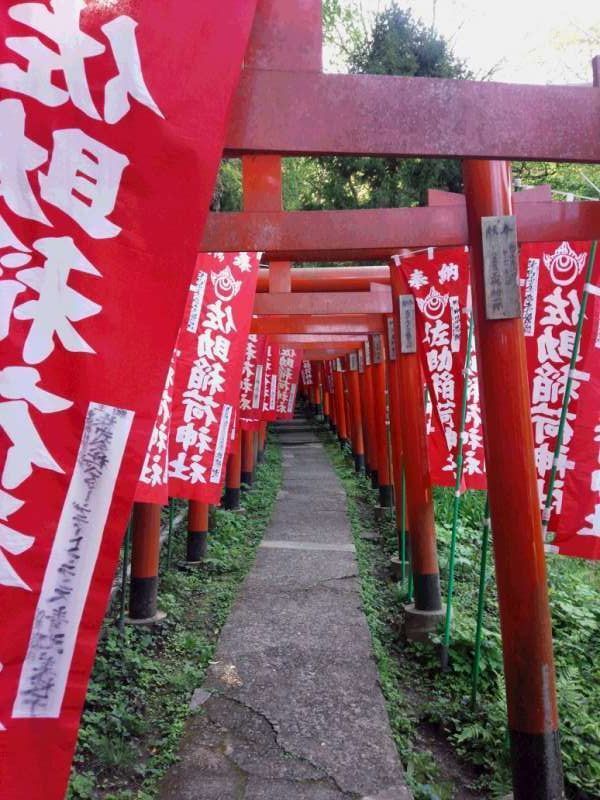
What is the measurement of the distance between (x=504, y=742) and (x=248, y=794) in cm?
187

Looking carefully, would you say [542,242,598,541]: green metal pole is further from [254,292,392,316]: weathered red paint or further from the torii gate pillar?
[254,292,392,316]: weathered red paint

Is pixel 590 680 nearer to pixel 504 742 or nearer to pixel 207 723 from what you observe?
pixel 504 742

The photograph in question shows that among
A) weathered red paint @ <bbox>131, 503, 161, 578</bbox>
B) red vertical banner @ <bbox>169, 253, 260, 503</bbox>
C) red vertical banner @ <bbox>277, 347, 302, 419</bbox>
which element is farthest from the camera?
red vertical banner @ <bbox>277, 347, 302, 419</bbox>

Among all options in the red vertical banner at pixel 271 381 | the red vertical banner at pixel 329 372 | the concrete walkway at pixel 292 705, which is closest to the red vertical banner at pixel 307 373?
the red vertical banner at pixel 329 372

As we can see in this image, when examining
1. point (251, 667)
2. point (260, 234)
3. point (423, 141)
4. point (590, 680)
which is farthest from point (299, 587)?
point (423, 141)

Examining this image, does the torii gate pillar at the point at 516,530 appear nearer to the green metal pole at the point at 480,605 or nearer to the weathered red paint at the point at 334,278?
the green metal pole at the point at 480,605

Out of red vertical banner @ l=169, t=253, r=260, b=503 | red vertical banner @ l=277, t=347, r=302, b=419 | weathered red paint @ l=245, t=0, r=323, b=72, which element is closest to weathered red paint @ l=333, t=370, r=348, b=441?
red vertical banner @ l=277, t=347, r=302, b=419

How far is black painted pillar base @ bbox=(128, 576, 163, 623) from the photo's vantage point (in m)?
6.60

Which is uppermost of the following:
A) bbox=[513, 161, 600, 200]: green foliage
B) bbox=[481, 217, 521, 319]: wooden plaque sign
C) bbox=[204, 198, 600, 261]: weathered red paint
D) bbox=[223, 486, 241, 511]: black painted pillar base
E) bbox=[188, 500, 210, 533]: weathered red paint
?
bbox=[513, 161, 600, 200]: green foliage

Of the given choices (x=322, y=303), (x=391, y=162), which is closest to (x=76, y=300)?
(x=322, y=303)

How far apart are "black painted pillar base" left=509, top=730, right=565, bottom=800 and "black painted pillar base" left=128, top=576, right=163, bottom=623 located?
3916 mm

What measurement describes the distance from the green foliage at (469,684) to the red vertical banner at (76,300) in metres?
3.17

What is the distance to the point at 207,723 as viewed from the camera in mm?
4844

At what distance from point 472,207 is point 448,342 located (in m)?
1.94
